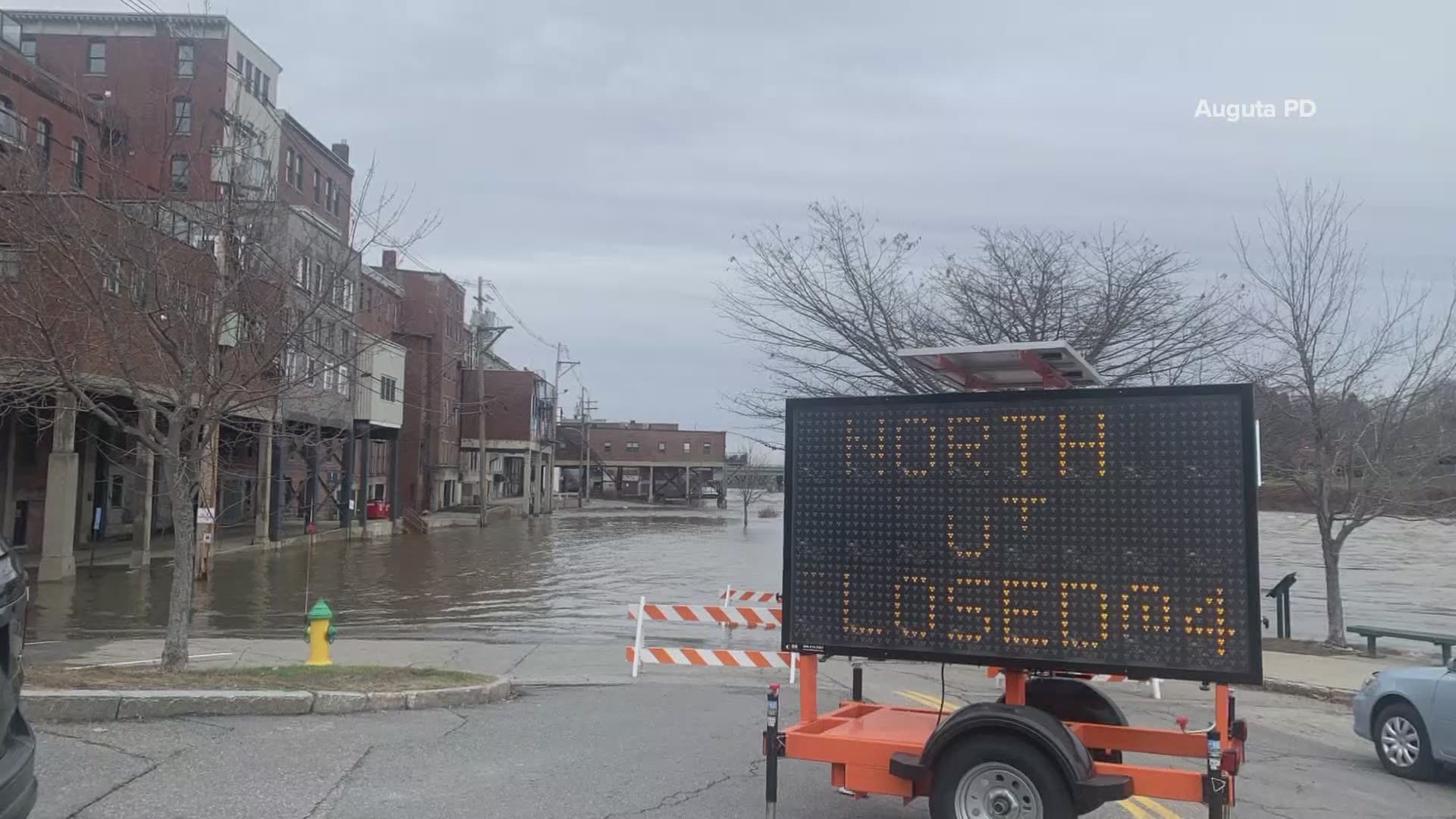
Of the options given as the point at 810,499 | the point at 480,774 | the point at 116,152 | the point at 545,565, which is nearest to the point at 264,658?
the point at 116,152

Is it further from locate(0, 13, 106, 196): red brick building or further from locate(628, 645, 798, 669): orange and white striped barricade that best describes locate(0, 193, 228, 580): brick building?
locate(628, 645, 798, 669): orange and white striped barricade

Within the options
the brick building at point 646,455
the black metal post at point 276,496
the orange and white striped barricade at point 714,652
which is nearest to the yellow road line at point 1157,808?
the orange and white striped barricade at point 714,652

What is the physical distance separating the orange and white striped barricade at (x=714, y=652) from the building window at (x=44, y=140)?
8517mm

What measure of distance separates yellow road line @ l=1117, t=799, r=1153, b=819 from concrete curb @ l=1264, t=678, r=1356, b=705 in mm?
7013

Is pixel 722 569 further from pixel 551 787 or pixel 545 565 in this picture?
pixel 551 787

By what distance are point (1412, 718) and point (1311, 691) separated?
4.51m

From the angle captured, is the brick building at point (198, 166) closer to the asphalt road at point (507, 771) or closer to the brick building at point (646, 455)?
the asphalt road at point (507, 771)

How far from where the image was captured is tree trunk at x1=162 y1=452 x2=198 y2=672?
33.4ft

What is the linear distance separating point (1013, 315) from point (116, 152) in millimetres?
12158

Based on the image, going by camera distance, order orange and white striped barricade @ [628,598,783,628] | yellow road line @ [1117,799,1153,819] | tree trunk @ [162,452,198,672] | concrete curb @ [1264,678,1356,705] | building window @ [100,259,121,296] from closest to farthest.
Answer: yellow road line @ [1117,799,1153,819] → building window @ [100,259,121,296] → tree trunk @ [162,452,198,672] → concrete curb @ [1264,678,1356,705] → orange and white striped barricade @ [628,598,783,628]

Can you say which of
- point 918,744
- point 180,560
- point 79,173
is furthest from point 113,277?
point 918,744

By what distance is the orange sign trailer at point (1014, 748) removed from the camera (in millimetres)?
5031

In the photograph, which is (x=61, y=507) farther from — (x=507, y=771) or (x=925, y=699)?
(x=507, y=771)

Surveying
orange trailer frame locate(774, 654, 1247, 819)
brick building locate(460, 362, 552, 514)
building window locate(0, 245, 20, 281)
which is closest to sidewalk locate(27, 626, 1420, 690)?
building window locate(0, 245, 20, 281)
